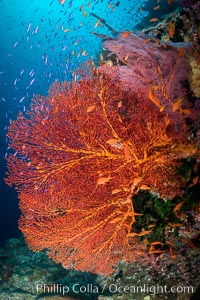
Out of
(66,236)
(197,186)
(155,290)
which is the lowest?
(155,290)

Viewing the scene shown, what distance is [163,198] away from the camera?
470cm

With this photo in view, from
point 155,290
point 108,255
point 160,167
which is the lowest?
point 155,290

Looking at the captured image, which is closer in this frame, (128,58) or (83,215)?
(128,58)

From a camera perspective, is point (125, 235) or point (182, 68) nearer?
point (182, 68)

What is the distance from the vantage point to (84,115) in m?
3.85

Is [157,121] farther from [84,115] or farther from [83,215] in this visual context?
[83,215]


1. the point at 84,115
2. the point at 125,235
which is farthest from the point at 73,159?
the point at 125,235

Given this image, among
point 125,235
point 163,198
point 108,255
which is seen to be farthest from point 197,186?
point 108,255

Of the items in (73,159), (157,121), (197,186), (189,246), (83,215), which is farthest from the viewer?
(189,246)

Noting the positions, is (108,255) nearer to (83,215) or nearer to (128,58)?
(83,215)

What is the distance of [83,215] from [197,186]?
7.17 ft

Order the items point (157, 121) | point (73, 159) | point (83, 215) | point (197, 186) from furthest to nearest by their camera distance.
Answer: point (197, 186) < point (83, 215) < point (73, 159) < point (157, 121)

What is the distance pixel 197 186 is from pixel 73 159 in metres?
2.39

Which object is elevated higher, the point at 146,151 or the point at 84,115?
the point at 84,115
